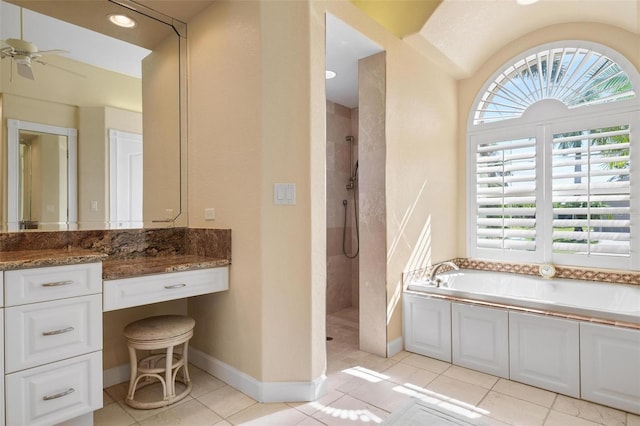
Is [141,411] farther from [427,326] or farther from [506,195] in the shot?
[506,195]

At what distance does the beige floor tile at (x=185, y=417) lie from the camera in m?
1.95

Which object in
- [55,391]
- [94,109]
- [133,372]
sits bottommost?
[133,372]

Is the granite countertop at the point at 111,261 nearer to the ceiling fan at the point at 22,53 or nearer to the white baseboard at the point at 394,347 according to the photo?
the ceiling fan at the point at 22,53

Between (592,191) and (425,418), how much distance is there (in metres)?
2.43

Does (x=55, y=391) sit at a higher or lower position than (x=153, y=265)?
lower

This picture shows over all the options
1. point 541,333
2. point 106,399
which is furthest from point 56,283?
point 541,333

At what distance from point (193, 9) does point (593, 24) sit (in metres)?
3.35

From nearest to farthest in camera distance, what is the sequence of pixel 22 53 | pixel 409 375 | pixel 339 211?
pixel 22 53 → pixel 409 375 → pixel 339 211

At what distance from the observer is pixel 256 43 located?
7.05ft

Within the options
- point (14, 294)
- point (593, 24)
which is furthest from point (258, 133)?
point (593, 24)

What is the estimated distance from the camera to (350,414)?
2016 millimetres

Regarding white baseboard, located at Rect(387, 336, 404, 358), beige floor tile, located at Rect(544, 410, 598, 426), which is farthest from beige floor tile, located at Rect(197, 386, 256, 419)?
beige floor tile, located at Rect(544, 410, 598, 426)

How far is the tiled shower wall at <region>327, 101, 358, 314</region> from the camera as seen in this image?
4141mm

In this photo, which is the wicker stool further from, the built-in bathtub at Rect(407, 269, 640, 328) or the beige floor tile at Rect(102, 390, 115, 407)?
the built-in bathtub at Rect(407, 269, 640, 328)
